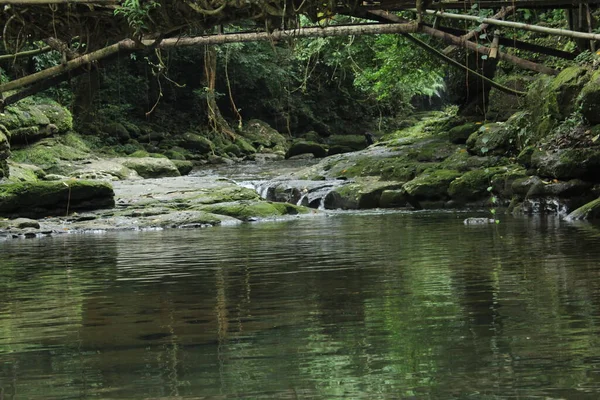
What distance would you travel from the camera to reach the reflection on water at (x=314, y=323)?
4.02 meters

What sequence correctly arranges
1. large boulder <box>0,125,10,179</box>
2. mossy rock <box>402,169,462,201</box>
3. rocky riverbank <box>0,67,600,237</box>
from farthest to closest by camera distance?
large boulder <box>0,125,10,179</box> → mossy rock <box>402,169,462,201</box> → rocky riverbank <box>0,67,600,237</box>

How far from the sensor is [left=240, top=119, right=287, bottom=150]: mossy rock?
4422 cm

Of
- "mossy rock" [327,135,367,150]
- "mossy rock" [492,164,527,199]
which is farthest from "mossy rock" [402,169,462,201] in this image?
"mossy rock" [327,135,367,150]

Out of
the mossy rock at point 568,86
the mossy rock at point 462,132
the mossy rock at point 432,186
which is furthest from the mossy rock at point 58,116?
the mossy rock at point 568,86

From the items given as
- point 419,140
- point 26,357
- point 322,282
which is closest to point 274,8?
point 322,282

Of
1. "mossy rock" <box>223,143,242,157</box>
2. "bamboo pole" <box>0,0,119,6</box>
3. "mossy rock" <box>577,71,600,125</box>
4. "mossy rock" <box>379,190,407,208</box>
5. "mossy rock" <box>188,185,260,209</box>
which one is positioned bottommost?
"mossy rock" <box>379,190,407,208</box>

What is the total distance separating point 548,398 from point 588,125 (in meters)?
14.5

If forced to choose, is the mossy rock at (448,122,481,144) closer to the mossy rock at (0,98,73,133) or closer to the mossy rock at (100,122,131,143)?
the mossy rock at (0,98,73,133)

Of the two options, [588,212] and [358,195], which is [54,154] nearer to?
[358,195]

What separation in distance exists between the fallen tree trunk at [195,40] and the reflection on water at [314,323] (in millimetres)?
2232

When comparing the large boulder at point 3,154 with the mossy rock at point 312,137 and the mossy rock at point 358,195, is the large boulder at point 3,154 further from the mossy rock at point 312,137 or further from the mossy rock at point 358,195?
the mossy rock at point 312,137

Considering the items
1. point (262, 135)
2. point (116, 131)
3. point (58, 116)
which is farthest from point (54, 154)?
point (262, 135)

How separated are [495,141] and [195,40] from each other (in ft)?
45.9

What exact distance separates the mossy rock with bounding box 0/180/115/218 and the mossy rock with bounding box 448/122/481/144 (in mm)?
10113
